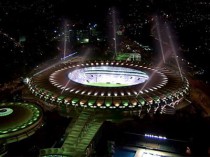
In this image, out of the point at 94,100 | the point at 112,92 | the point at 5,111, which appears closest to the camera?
the point at 94,100

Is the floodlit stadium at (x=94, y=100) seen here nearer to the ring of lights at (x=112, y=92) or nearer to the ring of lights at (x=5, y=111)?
the ring of lights at (x=112, y=92)

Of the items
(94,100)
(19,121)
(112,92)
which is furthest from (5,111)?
(112,92)

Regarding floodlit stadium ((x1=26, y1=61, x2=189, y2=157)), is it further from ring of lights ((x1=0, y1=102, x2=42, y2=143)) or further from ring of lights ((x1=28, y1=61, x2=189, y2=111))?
ring of lights ((x1=0, y1=102, x2=42, y2=143))

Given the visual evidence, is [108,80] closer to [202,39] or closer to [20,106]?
[20,106]

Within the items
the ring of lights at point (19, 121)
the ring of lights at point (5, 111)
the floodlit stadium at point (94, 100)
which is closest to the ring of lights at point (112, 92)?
the floodlit stadium at point (94, 100)

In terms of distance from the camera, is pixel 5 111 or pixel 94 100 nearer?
pixel 94 100

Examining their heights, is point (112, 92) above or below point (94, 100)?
above

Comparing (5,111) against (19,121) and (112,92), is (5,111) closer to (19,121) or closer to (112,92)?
(19,121)
